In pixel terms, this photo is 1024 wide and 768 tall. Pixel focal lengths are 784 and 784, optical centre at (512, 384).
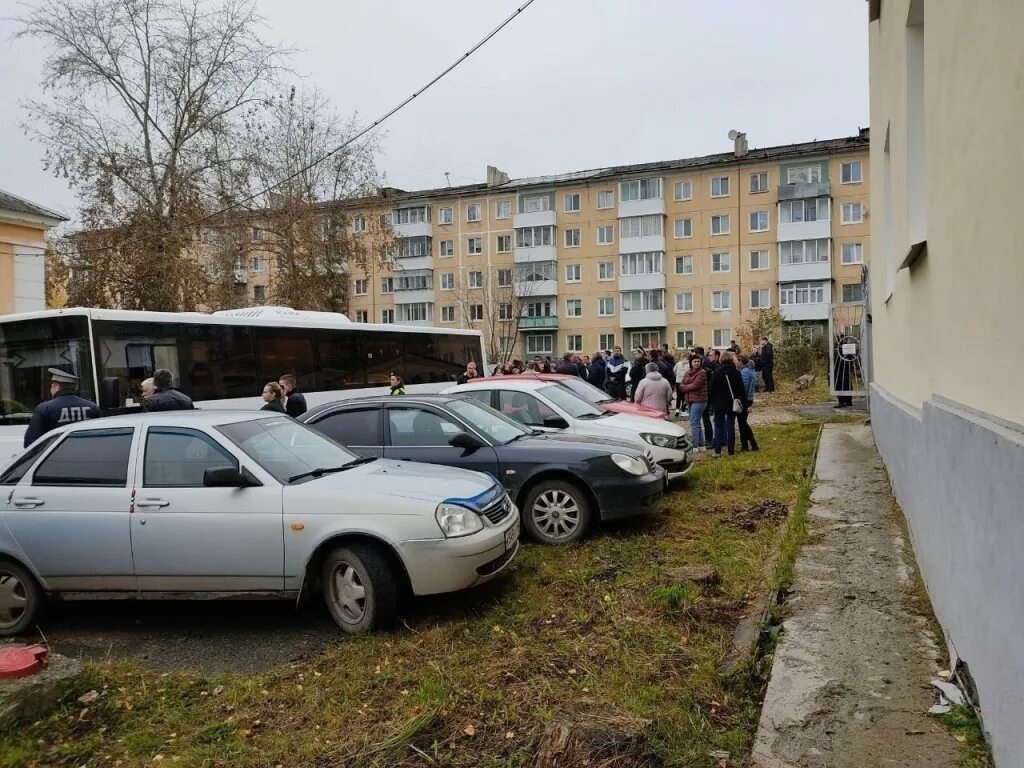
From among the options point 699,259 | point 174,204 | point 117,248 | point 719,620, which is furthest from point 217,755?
point 699,259

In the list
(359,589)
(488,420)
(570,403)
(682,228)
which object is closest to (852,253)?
(682,228)

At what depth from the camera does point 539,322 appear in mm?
59406

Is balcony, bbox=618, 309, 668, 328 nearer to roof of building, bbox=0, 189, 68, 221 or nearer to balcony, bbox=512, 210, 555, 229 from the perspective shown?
balcony, bbox=512, 210, 555, 229

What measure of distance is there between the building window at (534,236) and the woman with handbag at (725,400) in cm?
4685

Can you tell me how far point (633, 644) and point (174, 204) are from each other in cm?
2526

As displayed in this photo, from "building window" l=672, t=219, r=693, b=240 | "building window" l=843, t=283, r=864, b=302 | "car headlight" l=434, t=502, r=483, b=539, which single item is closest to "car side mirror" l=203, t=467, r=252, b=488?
"car headlight" l=434, t=502, r=483, b=539

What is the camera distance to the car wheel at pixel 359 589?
515 cm

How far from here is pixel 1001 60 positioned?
10.2ft

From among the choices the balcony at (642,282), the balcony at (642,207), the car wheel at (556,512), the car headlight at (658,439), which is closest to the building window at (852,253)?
the balcony at (642,282)

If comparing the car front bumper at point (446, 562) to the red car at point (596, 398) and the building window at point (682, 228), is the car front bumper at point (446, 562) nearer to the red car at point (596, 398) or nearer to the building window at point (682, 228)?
the red car at point (596, 398)

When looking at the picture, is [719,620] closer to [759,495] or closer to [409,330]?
[759,495]

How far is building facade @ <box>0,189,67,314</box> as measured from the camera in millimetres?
19281

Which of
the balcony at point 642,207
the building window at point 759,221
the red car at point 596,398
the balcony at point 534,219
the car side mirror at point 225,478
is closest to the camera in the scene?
the car side mirror at point 225,478

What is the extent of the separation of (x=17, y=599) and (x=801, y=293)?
51.4 m
